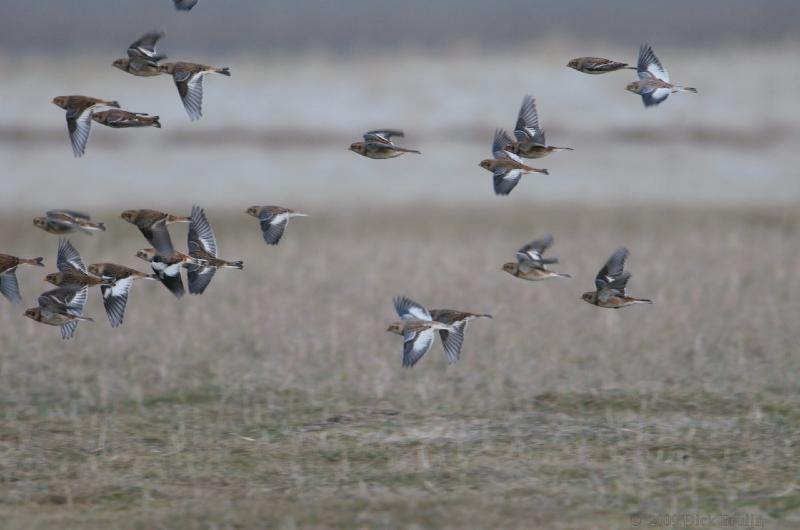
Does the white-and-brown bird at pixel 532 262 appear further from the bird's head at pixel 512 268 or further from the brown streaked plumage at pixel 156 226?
the brown streaked plumage at pixel 156 226

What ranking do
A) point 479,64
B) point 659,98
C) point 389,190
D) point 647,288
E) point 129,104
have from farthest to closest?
1. point 479,64
2. point 129,104
3. point 389,190
4. point 647,288
5. point 659,98

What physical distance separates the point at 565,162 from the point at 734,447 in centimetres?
2047

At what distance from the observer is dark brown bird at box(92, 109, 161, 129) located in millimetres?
9367

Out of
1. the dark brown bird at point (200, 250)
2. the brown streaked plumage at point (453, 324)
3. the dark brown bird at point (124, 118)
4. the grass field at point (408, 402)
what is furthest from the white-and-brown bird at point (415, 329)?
the dark brown bird at point (124, 118)

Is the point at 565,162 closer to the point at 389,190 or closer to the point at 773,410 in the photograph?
the point at 389,190

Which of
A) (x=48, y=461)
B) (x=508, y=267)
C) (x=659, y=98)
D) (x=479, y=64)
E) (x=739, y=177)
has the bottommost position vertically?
(x=48, y=461)

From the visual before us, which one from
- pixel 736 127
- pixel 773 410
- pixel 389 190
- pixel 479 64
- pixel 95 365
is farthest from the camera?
pixel 479 64

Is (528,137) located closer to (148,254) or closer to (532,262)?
(532,262)

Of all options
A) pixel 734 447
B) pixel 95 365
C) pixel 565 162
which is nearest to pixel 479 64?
pixel 565 162

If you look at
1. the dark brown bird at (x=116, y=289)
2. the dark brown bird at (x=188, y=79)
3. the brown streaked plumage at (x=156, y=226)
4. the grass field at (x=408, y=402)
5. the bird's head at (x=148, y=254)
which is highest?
the dark brown bird at (x=188, y=79)

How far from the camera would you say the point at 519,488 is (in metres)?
9.54

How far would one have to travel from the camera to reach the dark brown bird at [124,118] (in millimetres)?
9367

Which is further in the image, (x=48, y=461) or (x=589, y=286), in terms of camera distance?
(x=589, y=286)

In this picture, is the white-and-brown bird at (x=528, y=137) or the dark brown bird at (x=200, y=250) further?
the white-and-brown bird at (x=528, y=137)
